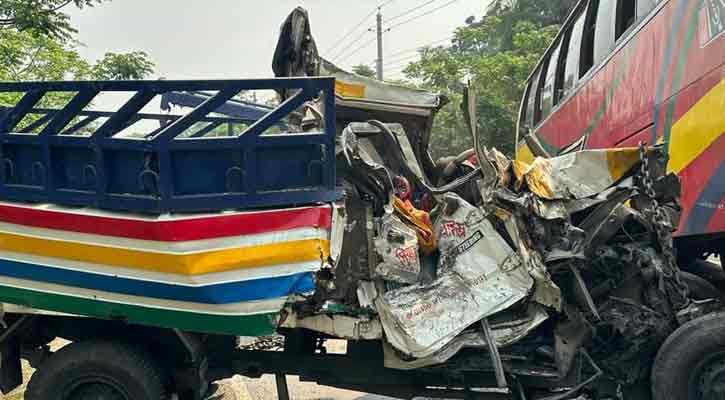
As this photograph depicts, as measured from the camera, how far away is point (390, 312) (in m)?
3.09

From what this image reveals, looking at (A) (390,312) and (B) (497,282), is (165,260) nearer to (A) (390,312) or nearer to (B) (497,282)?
(A) (390,312)

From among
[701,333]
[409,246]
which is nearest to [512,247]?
[409,246]

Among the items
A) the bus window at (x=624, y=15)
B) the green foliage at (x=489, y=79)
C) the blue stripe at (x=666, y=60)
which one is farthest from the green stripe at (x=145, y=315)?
the green foliage at (x=489, y=79)

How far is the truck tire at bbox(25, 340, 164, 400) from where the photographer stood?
3244 mm

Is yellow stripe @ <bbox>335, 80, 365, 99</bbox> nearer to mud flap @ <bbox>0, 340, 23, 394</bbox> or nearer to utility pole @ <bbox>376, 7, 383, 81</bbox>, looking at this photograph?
mud flap @ <bbox>0, 340, 23, 394</bbox>

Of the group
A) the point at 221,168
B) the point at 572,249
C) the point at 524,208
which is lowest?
the point at 572,249

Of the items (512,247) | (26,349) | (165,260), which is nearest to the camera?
(165,260)

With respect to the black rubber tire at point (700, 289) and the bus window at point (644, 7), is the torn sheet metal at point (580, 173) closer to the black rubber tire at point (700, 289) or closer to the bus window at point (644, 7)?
the black rubber tire at point (700, 289)

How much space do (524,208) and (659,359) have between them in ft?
3.40

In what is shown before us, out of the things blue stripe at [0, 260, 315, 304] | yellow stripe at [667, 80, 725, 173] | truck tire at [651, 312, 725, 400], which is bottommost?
truck tire at [651, 312, 725, 400]

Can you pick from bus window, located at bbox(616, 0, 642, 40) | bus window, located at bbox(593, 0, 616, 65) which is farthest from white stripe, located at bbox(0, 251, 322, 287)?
bus window, located at bbox(593, 0, 616, 65)

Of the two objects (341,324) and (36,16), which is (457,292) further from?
(36,16)

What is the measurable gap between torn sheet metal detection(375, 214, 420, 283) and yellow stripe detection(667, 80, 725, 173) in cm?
175

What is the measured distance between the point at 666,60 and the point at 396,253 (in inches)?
92.3
